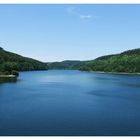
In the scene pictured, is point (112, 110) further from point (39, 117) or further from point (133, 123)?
point (39, 117)

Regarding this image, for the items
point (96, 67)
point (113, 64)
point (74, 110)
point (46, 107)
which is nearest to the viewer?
point (74, 110)

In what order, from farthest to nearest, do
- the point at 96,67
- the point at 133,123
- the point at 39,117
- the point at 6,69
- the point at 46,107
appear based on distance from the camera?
the point at 96,67 → the point at 6,69 → the point at 46,107 → the point at 39,117 → the point at 133,123

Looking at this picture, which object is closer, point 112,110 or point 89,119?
point 89,119

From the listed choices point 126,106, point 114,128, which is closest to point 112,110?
point 126,106

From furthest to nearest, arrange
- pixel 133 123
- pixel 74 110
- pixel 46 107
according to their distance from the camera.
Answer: pixel 46 107, pixel 74 110, pixel 133 123

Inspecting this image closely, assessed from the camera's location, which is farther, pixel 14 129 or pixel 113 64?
pixel 113 64

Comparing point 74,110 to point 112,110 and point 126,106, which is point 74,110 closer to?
point 112,110

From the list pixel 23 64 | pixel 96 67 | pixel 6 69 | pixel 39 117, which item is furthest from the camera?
pixel 23 64

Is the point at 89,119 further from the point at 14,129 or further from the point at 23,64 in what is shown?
the point at 23,64

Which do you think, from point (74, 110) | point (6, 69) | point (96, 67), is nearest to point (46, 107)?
point (74, 110)
